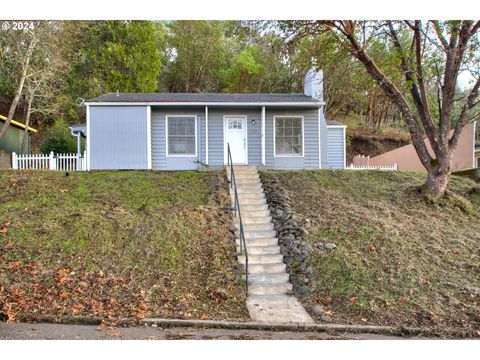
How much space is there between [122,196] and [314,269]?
5314mm

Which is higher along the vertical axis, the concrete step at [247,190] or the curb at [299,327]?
the concrete step at [247,190]

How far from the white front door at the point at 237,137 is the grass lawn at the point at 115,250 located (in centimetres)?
325

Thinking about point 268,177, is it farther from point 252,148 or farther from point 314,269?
point 314,269

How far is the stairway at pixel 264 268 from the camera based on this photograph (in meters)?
5.87

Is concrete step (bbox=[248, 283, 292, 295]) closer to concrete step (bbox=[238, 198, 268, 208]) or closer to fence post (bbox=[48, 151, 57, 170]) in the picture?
concrete step (bbox=[238, 198, 268, 208])

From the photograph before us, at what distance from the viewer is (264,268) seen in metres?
7.36

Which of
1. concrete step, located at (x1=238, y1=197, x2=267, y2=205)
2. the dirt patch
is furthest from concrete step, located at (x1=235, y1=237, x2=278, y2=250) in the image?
the dirt patch

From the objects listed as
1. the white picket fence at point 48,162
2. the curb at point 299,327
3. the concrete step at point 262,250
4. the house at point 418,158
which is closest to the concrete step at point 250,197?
the concrete step at point 262,250

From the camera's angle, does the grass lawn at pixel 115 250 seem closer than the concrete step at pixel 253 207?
Yes

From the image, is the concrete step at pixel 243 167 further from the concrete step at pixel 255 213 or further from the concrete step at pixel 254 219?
the concrete step at pixel 254 219

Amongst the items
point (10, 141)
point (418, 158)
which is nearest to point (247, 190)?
point (418, 158)

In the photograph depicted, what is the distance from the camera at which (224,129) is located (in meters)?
13.9

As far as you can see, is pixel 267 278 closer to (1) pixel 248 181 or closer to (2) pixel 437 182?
(1) pixel 248 181

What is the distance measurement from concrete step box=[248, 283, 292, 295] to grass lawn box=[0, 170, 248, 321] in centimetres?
30
